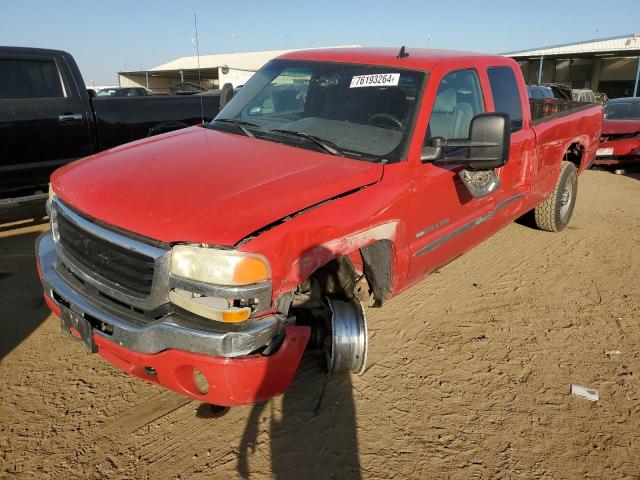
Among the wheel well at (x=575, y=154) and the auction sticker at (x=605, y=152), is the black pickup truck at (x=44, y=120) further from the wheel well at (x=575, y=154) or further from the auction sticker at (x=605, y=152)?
the auction sticker at (x=605, y=152)

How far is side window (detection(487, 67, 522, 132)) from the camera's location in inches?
159

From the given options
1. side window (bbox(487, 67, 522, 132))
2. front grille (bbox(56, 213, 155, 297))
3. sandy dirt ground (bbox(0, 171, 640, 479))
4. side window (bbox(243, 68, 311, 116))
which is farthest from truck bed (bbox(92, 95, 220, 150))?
side window (bbox(487, 67, 522, 132))

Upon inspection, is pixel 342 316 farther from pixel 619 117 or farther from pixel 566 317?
pixel 619 117

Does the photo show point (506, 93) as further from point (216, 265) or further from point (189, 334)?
point (189, 334)

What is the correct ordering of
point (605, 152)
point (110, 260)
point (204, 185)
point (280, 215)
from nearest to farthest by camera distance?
point (280, 215) < point (110, 260) < point (204, 185) < point (605, 152)

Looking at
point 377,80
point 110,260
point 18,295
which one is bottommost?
point 18,295

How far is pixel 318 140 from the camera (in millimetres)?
3133

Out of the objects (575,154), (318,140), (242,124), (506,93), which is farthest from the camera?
(575,154)

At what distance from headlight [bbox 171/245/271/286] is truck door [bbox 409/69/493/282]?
51.7 inches

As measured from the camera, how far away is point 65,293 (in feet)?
8.50

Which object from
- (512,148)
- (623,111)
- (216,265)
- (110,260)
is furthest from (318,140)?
(623,111)

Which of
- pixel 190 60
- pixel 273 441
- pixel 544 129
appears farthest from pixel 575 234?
pixel 190 60

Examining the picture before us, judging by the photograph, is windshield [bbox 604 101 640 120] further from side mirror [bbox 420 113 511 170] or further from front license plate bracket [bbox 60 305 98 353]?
front license plate bracket [bbox 60 305 98 353]

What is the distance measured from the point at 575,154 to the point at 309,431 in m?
5.12
